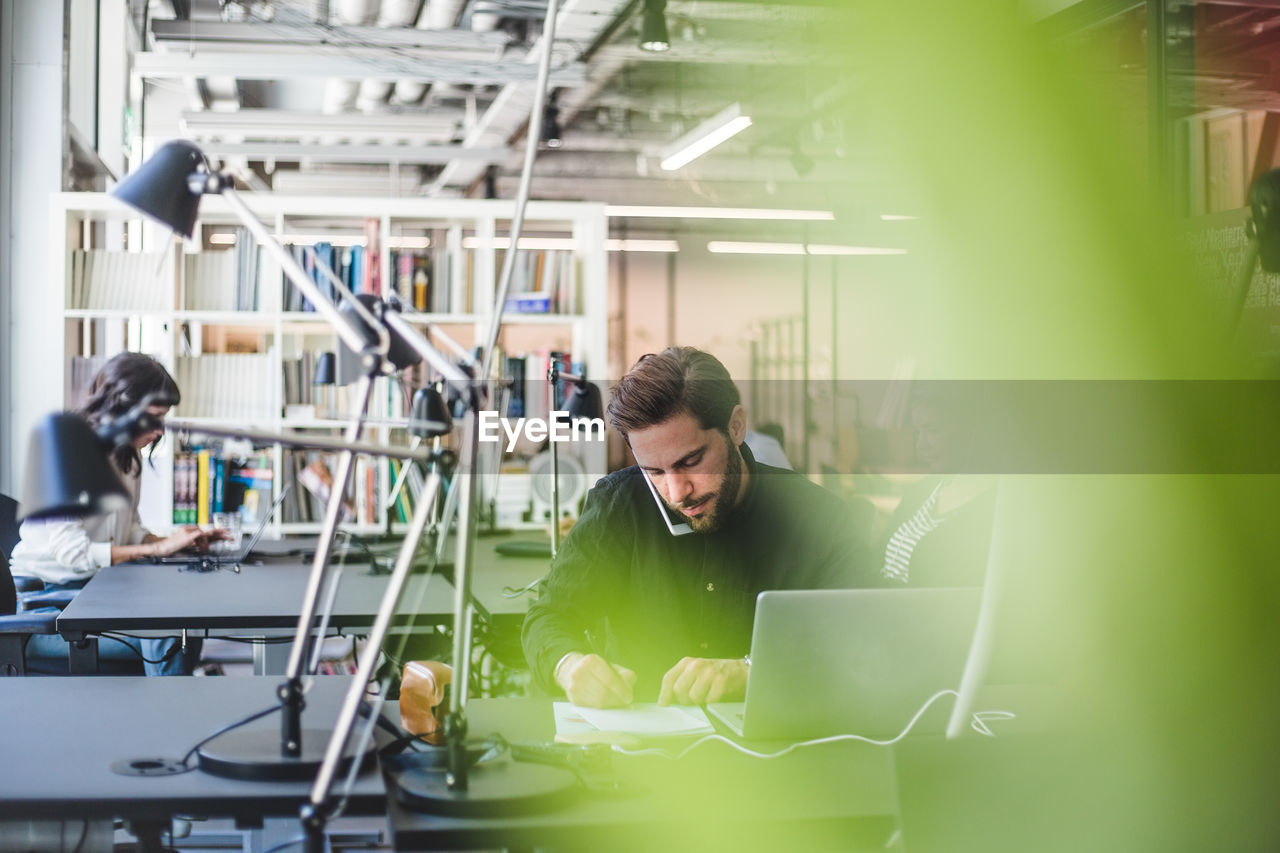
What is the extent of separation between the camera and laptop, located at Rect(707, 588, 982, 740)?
158cm

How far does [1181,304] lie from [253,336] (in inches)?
173

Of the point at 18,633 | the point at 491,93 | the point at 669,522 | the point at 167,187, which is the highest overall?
the point at 491,93

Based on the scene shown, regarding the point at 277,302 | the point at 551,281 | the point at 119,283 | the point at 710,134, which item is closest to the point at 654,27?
the point at 551,281

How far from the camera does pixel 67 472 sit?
0.99 meters

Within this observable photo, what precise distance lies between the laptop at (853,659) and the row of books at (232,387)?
4150 millimetres

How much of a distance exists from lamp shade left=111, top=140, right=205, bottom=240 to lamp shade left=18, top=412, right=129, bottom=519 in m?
0.46

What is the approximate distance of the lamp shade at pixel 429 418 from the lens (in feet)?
4.33

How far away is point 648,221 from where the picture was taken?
13.0 m

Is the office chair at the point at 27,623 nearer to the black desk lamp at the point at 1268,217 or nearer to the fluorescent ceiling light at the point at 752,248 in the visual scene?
the black desk lamp at the point at 1268,217

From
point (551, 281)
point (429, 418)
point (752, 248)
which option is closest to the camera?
point (429, 418)

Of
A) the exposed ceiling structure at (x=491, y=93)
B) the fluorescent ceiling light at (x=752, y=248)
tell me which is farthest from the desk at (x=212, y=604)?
the fluorescent ceiling light at (x=752, y=248)

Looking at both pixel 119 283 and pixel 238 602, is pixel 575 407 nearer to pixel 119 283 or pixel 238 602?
pixel 238 602

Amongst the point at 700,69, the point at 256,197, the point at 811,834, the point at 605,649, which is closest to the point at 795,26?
the point at 700,69

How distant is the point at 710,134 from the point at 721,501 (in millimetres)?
4961
